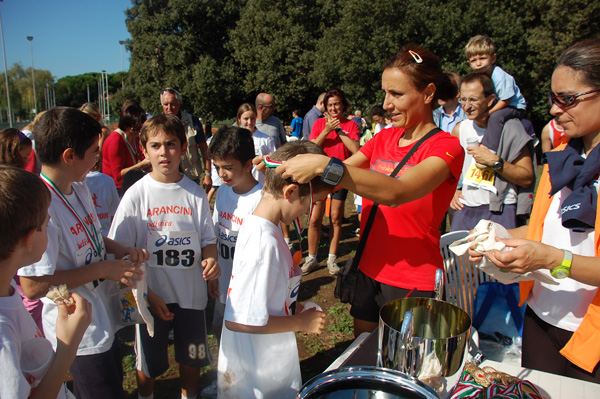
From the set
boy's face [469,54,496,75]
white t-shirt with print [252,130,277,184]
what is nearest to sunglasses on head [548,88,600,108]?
boy's face [469,54,496,75]

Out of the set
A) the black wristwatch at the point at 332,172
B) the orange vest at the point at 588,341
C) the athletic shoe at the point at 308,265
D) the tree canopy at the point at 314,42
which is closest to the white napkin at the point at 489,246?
the orange vest at the point at 588,341

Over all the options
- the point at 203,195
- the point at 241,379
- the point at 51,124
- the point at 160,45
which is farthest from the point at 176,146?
the point at 160,45

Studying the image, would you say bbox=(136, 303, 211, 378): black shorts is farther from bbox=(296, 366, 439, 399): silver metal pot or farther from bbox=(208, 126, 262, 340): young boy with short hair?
bbox=(296, 366, 439, 399): silver metal pot

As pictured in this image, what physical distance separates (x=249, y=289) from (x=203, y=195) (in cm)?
122

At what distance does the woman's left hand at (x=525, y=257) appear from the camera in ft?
4.71

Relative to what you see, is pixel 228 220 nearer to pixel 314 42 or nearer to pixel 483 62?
pixel 483 62

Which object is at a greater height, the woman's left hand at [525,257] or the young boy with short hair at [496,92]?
the young boy with short hair at [496,92]

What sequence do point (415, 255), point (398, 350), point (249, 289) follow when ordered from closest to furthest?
point (398, 350) → point (249, 289) → point (415, 255)

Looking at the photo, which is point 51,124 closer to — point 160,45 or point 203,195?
point 203,195

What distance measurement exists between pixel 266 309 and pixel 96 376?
106 cm

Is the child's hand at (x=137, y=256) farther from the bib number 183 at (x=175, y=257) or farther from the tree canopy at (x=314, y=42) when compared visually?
the tree canopy at (x=314, y=42)

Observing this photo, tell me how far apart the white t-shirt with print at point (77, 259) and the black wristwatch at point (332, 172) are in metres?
1.22

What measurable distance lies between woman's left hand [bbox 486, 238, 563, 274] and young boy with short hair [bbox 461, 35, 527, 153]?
2176 millimetres

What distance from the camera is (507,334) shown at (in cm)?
234
